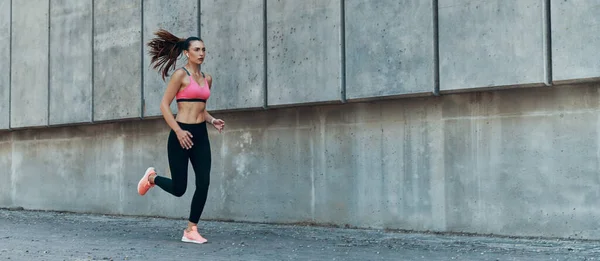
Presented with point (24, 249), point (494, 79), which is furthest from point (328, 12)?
point (24, 249)

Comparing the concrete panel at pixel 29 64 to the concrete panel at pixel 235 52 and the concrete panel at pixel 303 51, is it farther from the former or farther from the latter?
the concrete panel at pixel 303 51

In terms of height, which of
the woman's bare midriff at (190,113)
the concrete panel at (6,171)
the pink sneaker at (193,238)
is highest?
the woman's bare midriff at (190,113)

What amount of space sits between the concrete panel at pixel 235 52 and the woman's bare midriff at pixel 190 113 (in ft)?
5.97

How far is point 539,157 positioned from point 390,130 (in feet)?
5.50

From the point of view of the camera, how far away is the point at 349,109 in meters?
9.17

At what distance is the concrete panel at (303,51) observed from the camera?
893 centimetres

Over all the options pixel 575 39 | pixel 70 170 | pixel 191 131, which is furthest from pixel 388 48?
pixel 70 170

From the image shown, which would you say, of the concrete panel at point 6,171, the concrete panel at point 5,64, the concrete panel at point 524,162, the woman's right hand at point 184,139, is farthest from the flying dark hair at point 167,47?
the concrete panel at point 6,171

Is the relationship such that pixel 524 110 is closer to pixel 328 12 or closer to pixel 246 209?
pixel 328 12

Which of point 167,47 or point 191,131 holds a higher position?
point 167,47

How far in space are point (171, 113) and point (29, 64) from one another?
18.4 feet

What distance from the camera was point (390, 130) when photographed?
8.78 metres

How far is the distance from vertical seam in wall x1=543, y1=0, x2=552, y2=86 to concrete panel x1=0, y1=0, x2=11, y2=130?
8.52m

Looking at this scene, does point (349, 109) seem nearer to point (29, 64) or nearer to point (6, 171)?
point (29, 64)
